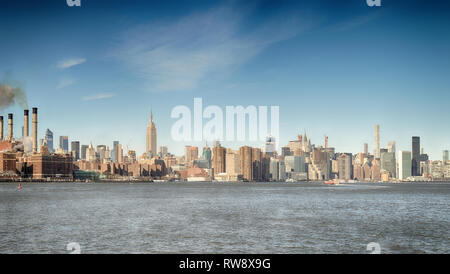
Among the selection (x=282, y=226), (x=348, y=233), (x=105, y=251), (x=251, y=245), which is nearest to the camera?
(x=105, y=251)

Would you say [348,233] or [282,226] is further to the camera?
[282,226]

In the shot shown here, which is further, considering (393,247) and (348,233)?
(348,233)

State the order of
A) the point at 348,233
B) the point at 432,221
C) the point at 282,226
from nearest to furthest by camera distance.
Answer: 1. the point at 348,233
2. the point at 282,226
3. the point at 432,221
